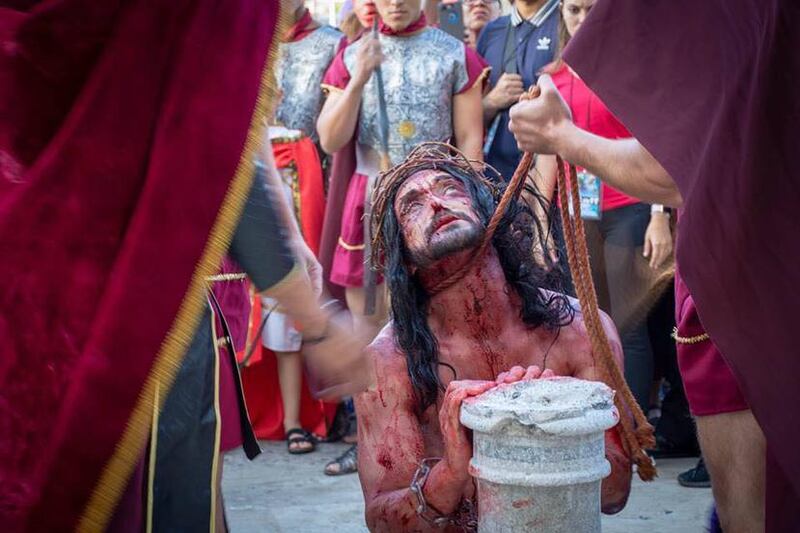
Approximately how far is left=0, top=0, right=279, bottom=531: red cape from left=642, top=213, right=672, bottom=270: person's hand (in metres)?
3.35

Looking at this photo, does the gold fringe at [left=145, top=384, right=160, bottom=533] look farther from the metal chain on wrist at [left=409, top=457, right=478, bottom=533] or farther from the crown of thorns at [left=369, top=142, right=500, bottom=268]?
the crown of thorns at [left=369, top=142, right=500, bottom=268]

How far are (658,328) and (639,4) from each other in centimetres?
335

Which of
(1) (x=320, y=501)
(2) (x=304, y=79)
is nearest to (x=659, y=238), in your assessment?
(1) (x=320, y=501)

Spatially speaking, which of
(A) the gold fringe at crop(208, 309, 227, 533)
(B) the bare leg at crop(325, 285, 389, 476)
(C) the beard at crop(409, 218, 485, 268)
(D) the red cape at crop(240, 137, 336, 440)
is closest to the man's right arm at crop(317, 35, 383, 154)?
(D) the red cape at crop(240, 137, 336, 440)

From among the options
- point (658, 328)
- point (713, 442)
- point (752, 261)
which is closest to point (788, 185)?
point (752, 261)

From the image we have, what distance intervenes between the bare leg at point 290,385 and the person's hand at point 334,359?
3718 millimetres

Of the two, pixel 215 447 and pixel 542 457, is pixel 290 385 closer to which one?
pixel 215 447

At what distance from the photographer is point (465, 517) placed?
318 cm

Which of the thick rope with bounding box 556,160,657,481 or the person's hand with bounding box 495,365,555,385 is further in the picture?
the thick rope with bounding box 556,160,657,481

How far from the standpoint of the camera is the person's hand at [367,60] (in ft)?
18.7

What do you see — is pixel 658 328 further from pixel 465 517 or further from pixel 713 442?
pixel 465 517

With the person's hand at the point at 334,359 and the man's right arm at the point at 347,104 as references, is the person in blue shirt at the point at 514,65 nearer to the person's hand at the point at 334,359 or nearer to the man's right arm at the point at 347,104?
the man's right arm at the point at 347,104

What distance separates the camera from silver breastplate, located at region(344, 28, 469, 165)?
5.77 meters

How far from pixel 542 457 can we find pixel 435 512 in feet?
1.55
